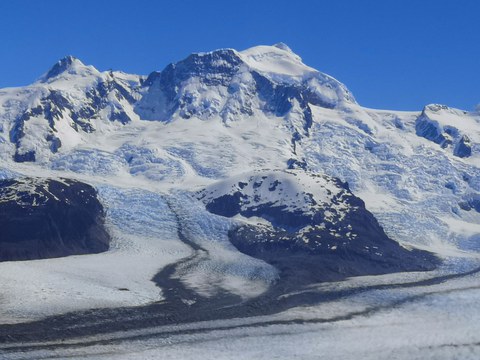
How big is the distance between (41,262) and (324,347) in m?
91.8

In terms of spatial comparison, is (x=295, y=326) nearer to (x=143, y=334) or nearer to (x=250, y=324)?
(x=250, y=324)

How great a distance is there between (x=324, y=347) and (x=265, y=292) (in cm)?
5480

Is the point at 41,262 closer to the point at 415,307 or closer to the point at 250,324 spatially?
the point at 250,324

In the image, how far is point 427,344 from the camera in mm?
117562

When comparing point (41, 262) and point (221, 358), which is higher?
point (41, 262)

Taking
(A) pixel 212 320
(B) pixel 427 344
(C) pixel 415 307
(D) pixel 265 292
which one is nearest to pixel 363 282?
(D) pixel 265 292

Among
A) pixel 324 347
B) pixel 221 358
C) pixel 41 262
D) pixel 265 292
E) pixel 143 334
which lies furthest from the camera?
pixel 41 262

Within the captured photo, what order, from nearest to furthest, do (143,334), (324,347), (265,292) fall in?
(324,347) → (143,334) → (265,292)

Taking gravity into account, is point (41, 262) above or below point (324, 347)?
above

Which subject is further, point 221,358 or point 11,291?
point 11,291

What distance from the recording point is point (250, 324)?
5349 inches

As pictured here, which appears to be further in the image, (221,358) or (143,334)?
(143,334)

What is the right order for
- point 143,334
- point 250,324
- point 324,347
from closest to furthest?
point 324,347 → point 143,334 → point 250,324

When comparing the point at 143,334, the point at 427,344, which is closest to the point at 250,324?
the point at 143,334
